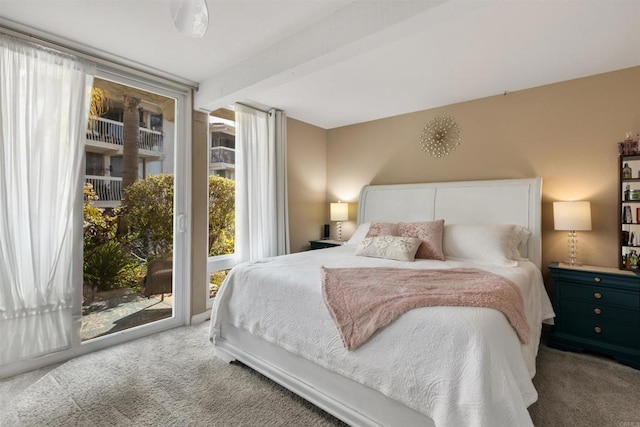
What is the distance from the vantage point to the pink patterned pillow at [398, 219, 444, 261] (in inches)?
116

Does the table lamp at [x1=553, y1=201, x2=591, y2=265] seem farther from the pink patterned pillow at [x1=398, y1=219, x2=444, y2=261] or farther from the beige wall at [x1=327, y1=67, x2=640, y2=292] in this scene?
the pink patterned pillow at [x1=398, y1=219, x2=444, y2=261]

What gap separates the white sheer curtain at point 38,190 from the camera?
2199 millimetres

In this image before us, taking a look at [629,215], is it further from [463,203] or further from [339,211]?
[339,211]

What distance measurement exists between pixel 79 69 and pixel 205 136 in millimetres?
1180

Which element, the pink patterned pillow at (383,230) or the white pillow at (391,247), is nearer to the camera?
the white pillow at (391,247)

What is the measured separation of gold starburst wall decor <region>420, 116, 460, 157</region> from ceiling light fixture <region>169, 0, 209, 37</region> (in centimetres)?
311

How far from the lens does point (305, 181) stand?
4.57m

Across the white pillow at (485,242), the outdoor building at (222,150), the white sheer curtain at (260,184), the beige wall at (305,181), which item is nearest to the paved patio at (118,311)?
the white sheer curtain at (260,184)

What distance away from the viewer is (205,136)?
3418 mm

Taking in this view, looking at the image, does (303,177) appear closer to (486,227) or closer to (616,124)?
(486,227)

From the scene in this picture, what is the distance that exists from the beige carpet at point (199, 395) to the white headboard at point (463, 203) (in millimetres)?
1086

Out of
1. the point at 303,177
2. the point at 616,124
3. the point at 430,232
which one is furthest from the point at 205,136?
the point at 616,124

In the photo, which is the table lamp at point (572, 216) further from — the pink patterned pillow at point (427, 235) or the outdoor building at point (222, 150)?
the outdoor building at point (222, 150)

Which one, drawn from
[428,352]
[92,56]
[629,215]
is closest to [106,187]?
[92,56]
